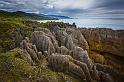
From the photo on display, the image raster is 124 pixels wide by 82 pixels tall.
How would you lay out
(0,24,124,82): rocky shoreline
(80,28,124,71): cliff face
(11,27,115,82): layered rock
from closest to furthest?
1. (0,24,124,82): rocky shoreline
2. (11,27,115,82): layered rock
3. (80,28,124,71): cliff face

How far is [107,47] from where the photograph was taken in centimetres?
7156

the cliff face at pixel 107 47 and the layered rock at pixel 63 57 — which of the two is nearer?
the layered rock at pixel 63 57

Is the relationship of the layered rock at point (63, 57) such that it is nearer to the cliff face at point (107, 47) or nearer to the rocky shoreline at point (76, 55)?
the rocky shoreline at point (76, 55)

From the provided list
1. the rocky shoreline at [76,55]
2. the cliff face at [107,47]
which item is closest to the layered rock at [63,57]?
the rocky shoreline at [76,55]

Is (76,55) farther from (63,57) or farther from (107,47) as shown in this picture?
(107,47)

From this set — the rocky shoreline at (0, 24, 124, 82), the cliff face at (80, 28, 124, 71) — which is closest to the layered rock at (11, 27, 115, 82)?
the rocky shoreline at (0, 24, 124, 82)

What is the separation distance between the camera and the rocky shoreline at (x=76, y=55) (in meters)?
47.4

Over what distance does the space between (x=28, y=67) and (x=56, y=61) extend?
25.2 feet

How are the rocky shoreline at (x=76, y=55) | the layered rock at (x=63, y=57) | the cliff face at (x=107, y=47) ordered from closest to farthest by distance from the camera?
the rocky shoreline at (x=76, y=55) → the layered rock at (x=63, y=57) → the cliff face at (x=107, y=47)

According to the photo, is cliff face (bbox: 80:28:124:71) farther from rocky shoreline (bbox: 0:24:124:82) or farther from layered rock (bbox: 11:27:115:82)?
layered rock (bbox: 11:27:115:82)

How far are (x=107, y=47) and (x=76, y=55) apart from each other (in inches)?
825

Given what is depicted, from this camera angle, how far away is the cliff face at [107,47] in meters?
66.5

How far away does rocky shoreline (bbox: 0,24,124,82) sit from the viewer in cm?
4744

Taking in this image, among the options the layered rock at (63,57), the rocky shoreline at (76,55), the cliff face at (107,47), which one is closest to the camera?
the rocky shoreline at (76,55)
